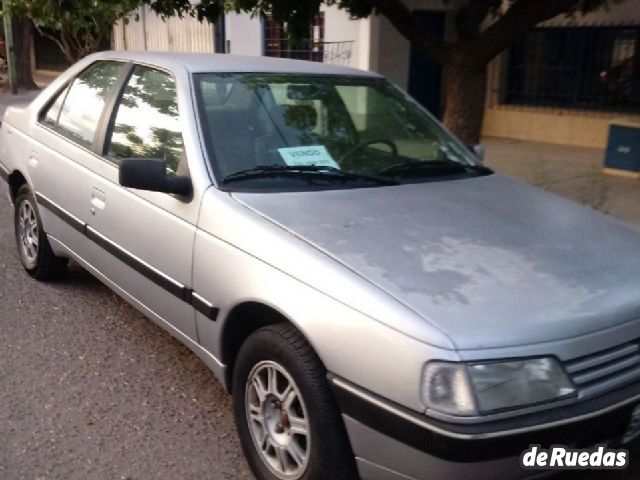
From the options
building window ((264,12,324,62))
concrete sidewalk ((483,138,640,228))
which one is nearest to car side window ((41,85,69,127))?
concrete sidewalk ((483,138,640,228))

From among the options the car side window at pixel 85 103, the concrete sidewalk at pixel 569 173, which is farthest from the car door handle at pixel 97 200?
the concrete sidewalk at pixel 569 173

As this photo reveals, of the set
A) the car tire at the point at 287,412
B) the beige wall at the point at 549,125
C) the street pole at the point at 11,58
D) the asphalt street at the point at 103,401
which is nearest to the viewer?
the car tire at the point at 287,412

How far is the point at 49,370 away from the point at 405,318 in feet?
8.16

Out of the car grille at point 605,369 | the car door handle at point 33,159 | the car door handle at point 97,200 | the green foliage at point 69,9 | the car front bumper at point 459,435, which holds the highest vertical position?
the green foliage at point 69,9

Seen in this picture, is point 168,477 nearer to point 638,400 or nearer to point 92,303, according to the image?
point 638,400

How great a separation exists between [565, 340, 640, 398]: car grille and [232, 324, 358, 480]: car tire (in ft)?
2.67

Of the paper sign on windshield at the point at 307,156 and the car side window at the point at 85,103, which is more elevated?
the car side window at the point at 85,103

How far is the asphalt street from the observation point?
10.8 feet

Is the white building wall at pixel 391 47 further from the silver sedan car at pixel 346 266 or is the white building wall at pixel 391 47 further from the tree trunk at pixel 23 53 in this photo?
the tree trunk at pixel 23 53

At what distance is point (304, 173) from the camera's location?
3582 mm

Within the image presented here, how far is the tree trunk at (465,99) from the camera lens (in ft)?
22.2

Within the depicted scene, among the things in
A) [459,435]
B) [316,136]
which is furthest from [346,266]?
A: [316,136]

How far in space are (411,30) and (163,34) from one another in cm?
1096

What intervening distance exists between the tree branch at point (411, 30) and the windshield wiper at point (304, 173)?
352 centimetres
